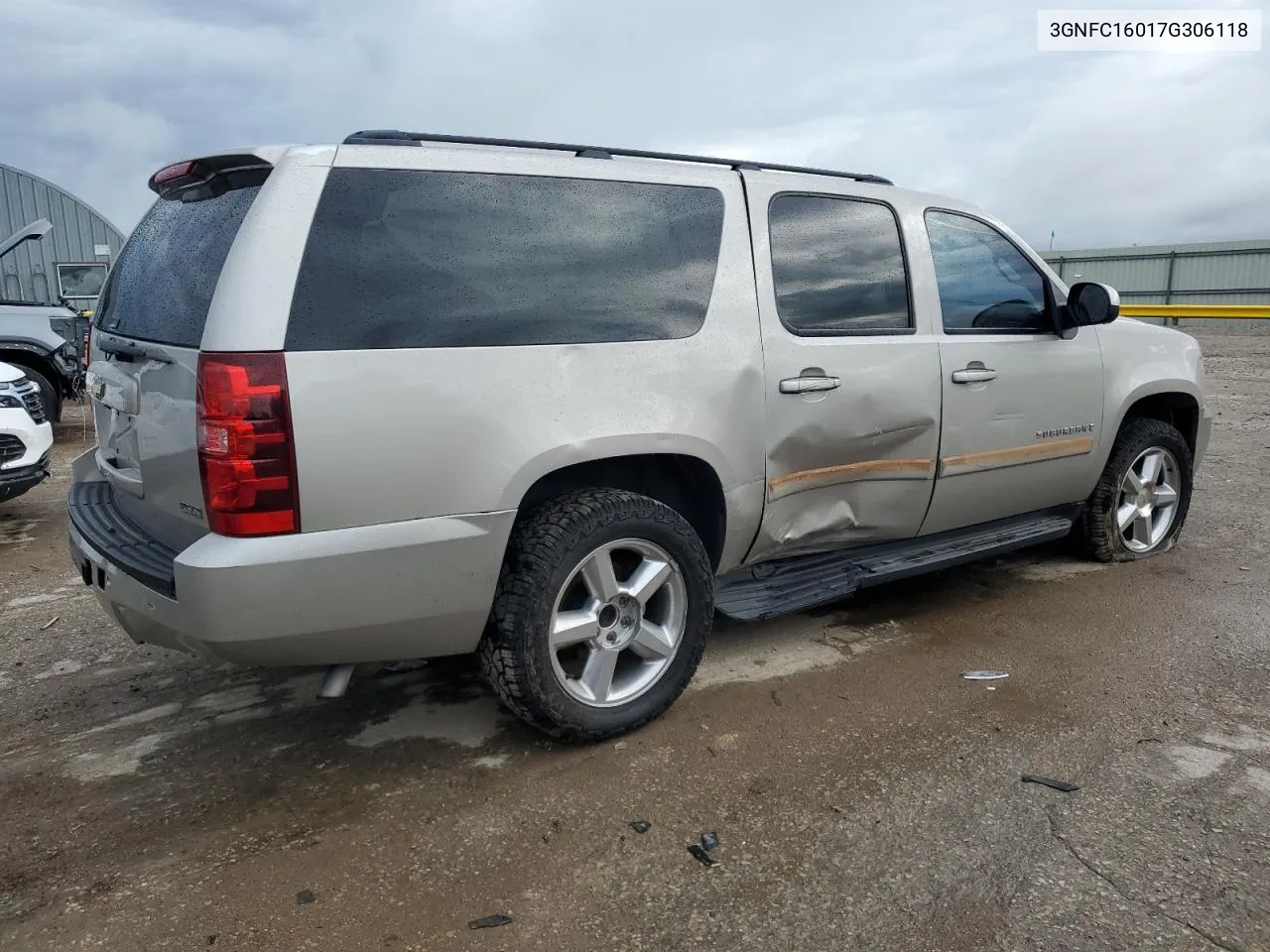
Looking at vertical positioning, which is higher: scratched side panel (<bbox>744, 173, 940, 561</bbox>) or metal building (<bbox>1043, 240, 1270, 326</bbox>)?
metal building (<bbox>1043, 240, 1270, 326</bbox>)

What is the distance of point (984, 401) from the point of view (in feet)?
13.5

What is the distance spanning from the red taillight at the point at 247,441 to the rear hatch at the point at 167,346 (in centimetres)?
10

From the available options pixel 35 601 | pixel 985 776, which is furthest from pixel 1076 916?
pixel 35 601

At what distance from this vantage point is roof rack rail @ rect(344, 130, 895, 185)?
279 cm

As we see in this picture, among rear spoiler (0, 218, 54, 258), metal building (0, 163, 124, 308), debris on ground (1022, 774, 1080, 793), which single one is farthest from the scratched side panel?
metal building (0, 163, 124, 308)

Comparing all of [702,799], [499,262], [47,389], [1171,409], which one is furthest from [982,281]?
[47,389]

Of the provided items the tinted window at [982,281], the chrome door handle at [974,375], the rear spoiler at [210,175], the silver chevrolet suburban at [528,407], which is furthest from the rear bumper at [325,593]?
the tinted window at [982,281]

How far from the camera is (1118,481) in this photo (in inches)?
192

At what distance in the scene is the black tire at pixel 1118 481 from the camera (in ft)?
16.0

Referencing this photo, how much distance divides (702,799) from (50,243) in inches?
914

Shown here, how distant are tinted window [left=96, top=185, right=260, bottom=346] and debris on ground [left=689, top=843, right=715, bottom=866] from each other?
6.19ft

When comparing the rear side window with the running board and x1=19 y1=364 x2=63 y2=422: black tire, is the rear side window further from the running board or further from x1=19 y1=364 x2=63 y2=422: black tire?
x1=19 y1=364 x2=63 y2=422: black tire

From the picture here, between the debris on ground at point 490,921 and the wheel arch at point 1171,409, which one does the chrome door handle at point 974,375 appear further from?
the debris on ground at point 490,921

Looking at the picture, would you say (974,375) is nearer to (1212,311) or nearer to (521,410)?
(521,410)
